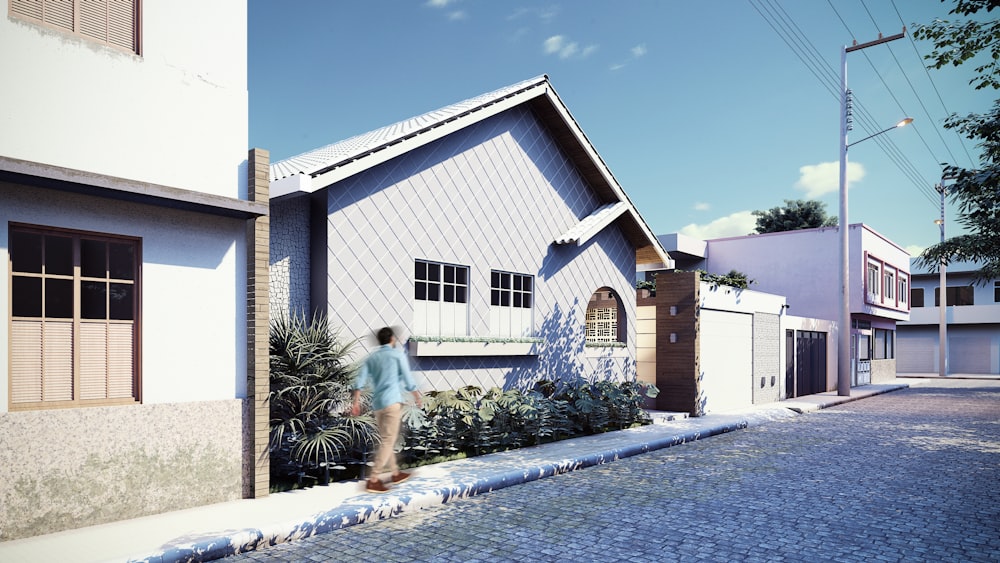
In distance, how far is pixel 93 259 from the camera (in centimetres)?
699

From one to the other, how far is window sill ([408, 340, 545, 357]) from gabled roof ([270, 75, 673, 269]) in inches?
96.5

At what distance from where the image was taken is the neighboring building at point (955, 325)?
4603 cm

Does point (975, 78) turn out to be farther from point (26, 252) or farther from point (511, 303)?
point (26, 252)

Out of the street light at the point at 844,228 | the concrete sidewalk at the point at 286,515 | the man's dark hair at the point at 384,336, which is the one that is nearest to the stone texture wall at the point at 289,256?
the man's dark hair at the point at 384,336

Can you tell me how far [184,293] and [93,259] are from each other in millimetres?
933

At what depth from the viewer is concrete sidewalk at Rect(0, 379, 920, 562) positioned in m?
5.82

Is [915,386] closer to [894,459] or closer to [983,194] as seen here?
[983,194]

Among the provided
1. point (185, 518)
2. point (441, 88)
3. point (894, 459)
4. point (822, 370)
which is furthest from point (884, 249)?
point (185, 518)

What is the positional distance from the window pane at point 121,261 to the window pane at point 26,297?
2.20 ft

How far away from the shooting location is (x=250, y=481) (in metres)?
7.82

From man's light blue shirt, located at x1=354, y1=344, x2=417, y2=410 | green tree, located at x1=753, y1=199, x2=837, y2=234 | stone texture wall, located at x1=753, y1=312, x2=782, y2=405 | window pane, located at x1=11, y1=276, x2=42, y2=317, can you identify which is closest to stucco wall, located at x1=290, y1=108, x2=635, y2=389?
man's light blue shirt, located at x1=354, y1=344, x2=417, y2=410

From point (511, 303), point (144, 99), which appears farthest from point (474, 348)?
point (144, 99)

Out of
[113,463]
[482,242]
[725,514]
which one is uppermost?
[482,242]

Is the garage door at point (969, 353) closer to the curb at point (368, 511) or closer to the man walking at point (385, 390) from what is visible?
the curb at point (368, 511)
